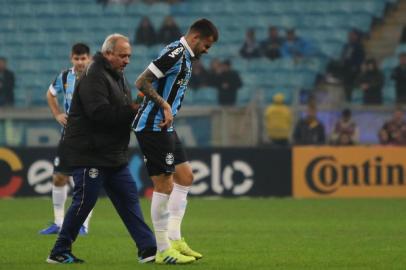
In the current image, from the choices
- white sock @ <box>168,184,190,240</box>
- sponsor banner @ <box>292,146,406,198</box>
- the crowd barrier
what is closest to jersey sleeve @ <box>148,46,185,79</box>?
white sock @ <box>168,184,190,240</box>

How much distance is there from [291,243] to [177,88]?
8.30 ft

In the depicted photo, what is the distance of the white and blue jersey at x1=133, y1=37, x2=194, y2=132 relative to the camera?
360 inches

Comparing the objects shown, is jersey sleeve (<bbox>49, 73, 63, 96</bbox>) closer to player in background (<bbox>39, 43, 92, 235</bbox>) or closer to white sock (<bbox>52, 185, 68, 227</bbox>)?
player in background (<bbox>39, 43, 92, 235</bbox>)

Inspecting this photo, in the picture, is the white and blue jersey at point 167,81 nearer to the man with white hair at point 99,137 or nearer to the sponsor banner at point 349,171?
the man with white hair at point 99,137

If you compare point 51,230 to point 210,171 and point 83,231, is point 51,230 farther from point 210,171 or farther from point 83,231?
point 210,171

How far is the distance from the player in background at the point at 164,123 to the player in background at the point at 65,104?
10.8ft

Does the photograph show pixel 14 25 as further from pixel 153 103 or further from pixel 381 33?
pixel 153 103

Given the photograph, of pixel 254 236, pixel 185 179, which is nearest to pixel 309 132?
pixel 254 236

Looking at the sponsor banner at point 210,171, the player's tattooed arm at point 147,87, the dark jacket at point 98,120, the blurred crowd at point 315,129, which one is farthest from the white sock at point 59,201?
the blurred crowd at point 315,129

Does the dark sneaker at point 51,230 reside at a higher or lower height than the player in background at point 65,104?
lower

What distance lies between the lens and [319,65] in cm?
2338

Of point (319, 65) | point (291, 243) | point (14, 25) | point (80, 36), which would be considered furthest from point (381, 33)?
point (291, 243)

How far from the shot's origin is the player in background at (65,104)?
40.8ft

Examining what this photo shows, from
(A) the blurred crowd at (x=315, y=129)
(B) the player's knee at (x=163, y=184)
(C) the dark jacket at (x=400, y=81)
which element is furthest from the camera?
(C) the dark jacket at (x=400, y=81)
